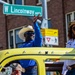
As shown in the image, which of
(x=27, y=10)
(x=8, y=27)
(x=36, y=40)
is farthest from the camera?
(x=8, y=27)

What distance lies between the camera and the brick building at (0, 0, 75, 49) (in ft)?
70.6

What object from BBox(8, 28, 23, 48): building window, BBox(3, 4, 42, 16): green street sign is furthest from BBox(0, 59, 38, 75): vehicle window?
BBox(8, 28, 23, 48): building window

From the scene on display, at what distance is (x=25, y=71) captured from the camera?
16.2 ft

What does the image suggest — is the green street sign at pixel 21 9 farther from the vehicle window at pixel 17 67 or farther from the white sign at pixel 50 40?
the vehicle window at pixel 17 67

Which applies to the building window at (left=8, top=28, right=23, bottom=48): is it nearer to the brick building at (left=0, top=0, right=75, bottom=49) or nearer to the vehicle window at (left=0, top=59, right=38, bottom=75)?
the brick building at (left=0, top=0, right=75, bottom=49)

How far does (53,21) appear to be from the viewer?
2255 cm

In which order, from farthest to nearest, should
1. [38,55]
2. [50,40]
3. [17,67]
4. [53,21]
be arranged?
1. [53,21]
2. [50,40]
3. [17,67]
4. [38,55]

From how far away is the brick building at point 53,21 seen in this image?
21531 millimetres

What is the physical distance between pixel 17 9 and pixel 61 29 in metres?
8.74

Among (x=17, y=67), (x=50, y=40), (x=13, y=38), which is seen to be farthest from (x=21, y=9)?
(x=13, y=38)

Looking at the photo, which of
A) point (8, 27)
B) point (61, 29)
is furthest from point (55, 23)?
point (8, 27)

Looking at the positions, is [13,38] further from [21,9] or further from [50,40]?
[50,40]

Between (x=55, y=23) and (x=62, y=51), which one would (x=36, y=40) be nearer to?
(x=62, y=51)

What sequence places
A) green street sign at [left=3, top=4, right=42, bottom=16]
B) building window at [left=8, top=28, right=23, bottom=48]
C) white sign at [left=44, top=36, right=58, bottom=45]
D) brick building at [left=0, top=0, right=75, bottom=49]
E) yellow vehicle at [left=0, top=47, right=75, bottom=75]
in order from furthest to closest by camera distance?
building window at [left=8, top=28, right=23, bottom=48] → brick building at [left=0, top=0, right=75, bottom=49] → green street sign at [left=3, top=4, right=42, bottom=16] → white sign at [left=44, top=36, right=58, bottom=45] → yellow vehicle at [left=0, top=47, right=75, bottom=75]
